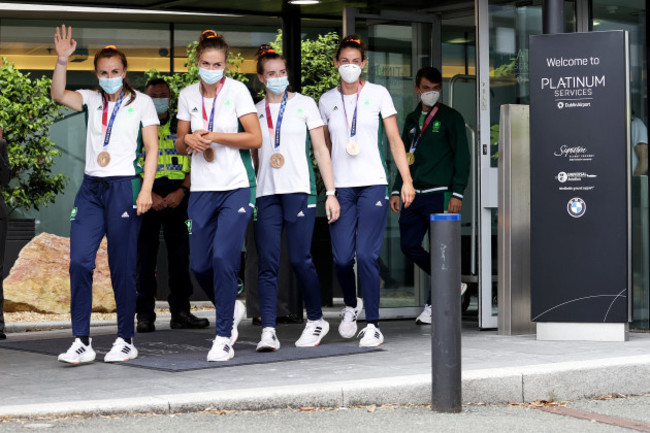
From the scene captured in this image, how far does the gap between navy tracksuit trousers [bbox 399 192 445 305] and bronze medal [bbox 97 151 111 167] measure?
142 inches

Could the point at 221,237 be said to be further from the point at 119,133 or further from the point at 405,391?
the point at 405,391

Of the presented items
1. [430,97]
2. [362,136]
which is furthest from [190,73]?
[362,136]

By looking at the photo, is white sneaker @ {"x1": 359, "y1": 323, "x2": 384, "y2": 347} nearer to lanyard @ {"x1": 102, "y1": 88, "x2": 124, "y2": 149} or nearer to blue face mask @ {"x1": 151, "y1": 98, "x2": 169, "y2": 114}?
lanyard @ {"x1": 102, "y1": 88, "x2": 124, "y2": 149}

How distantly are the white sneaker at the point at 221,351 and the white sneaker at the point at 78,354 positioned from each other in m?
0.81

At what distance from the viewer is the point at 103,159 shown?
26.1 ft

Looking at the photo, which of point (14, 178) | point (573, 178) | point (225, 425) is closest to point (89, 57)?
point (14, 178)

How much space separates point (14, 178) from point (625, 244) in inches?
432

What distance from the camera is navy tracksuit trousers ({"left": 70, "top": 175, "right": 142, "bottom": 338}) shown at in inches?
312

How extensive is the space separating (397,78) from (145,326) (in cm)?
345

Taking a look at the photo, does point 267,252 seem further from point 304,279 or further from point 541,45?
point 541,45

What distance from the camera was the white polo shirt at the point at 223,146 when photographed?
809 cm

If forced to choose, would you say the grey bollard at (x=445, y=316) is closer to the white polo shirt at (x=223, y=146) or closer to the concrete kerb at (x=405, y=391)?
the concrete kerb at (x=405, y=391)

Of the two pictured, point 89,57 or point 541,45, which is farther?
point 89,57

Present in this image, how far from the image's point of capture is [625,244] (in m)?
9.07
